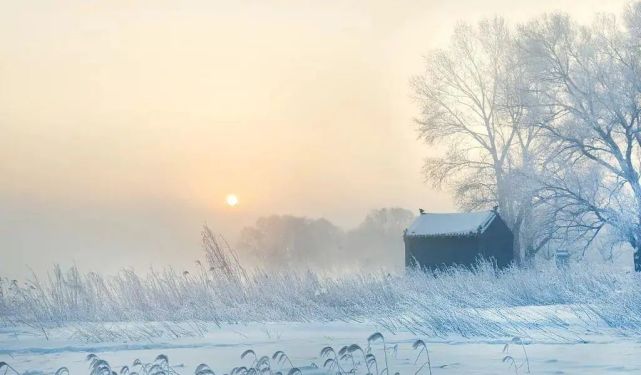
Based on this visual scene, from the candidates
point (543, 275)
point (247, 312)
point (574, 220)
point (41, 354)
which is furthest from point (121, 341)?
point (574, 220)

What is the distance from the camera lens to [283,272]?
610 inches

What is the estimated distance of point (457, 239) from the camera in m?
27.8

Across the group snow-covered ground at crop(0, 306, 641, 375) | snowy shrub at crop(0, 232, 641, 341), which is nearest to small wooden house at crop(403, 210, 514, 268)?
snowy shrub at crop(0, 232, 641, 341)

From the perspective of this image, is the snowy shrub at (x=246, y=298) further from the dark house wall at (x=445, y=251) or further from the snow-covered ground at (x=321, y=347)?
the dark house wall at (x=445, y=251)

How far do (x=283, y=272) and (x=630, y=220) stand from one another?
14.4m

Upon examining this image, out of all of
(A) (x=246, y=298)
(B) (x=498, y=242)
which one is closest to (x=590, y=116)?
(B) (x=498, y=242)

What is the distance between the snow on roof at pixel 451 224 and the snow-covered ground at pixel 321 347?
46.7 ft

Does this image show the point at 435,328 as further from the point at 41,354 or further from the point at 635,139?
the point at 635,139

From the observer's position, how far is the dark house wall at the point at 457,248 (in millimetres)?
27578

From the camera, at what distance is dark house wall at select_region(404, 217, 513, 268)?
2758 cm

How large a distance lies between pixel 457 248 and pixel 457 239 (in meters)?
0.32

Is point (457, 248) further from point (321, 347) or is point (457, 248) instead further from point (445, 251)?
point (321, 347)

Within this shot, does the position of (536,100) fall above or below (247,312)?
above

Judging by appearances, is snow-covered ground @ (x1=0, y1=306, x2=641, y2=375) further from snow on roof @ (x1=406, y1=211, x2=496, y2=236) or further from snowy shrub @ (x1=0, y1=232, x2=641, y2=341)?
snow on roof @ (x1=406, y1=211, x2=496, y2=236)
